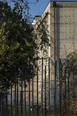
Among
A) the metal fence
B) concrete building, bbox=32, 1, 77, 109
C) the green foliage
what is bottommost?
the metal fence

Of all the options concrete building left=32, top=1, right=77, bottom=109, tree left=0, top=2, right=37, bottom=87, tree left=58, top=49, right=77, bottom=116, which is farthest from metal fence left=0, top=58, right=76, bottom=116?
concrete building left=32, top=1, right=77, bottom=109

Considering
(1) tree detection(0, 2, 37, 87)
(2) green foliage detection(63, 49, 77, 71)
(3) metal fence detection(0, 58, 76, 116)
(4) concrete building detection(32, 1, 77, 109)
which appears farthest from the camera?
(4) concrete building detection(32, 1, 77, 109)

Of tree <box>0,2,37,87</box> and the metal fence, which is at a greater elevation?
tree <box>0,2,37,87</box>

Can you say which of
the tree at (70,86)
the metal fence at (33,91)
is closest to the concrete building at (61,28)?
the tree at (70,86)

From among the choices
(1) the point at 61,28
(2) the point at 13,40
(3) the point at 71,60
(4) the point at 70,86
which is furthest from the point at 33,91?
(1) the point at 61,28

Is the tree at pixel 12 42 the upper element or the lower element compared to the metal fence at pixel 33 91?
upper

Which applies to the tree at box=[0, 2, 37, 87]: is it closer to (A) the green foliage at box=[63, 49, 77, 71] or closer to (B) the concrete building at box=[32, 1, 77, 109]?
(A) the green foliage at box=[63, 49, 77, 71]

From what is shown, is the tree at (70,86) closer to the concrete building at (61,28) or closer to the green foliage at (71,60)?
the green foliage at (71,60)

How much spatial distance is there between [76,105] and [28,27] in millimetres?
3252

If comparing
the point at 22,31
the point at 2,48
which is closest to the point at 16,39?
the point at 22,31

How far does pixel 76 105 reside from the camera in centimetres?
564

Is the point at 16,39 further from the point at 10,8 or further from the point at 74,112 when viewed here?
the point at 74,112

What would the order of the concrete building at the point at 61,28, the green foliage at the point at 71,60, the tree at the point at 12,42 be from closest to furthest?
the tree at the point at 12,42 → the green foliage at the point at 71,60 → the concrete building at the point at 61,28

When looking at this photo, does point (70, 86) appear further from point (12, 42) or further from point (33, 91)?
point (12, 42)
